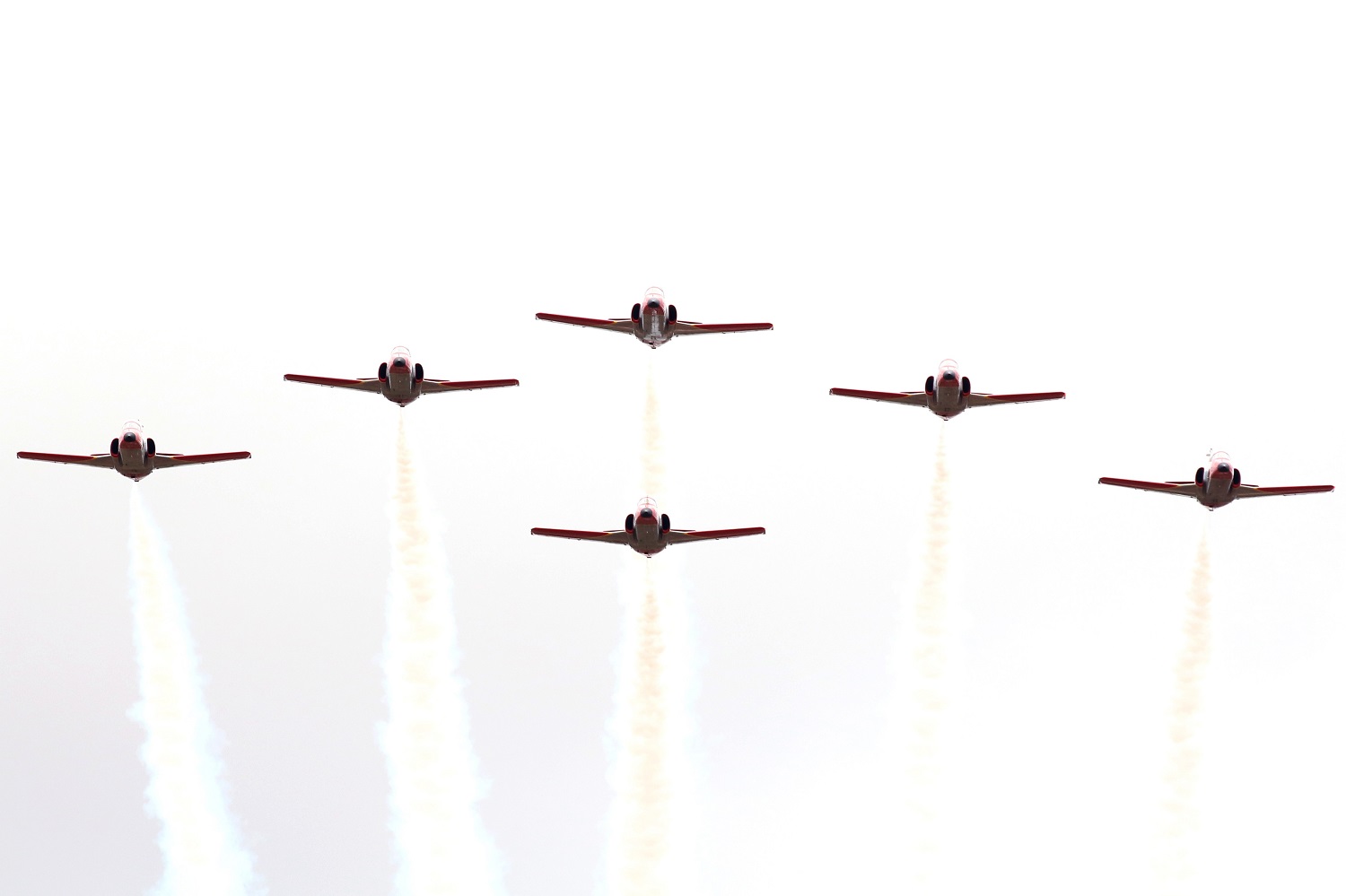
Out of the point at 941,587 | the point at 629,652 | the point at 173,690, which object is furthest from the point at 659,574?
the point at 173,690

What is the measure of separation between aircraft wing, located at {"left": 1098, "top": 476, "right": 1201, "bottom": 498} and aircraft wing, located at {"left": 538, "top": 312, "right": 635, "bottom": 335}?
879 inches

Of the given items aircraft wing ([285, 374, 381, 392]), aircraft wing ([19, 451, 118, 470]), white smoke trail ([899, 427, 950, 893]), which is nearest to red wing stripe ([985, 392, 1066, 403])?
white smoke trail ([899, 427, 950, 893])

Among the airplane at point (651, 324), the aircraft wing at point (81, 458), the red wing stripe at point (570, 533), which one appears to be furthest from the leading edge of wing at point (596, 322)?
the aircraft wing at point (81, 458)

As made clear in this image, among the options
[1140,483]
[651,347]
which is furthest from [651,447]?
[1140,483]

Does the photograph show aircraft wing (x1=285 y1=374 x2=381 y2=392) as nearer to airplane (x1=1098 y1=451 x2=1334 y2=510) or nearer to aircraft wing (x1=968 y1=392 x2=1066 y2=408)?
aircraft wing (x1=968 y1=392 x2=1066 y2=408)

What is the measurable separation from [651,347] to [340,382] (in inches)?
562

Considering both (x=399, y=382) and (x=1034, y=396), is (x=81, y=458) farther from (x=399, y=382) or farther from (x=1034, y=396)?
(x=1034, y=396)

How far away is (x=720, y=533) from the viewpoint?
14038 centimetres

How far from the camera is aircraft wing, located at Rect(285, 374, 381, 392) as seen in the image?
14068 cm

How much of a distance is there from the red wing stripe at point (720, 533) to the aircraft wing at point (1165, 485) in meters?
15.4

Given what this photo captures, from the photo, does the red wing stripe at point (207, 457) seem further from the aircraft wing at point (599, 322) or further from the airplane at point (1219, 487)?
the airplane at point (1219, 487)

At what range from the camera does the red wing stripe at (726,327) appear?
143250mm

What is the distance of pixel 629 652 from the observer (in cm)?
15100

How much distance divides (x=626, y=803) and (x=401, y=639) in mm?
13711
